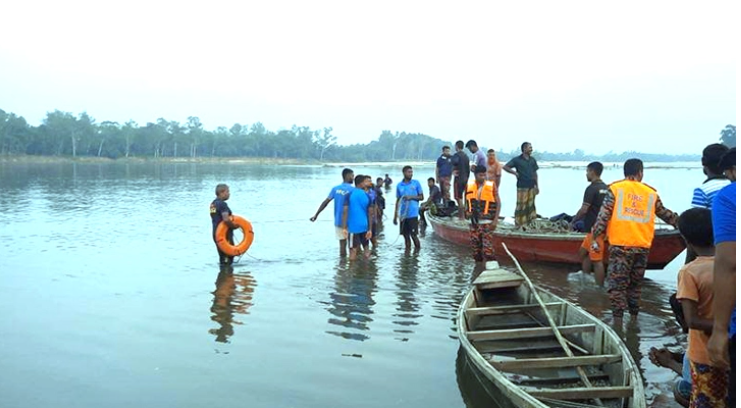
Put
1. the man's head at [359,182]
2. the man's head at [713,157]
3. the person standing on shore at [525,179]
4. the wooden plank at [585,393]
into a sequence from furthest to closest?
the person standing on shore at [525,179] < the man's head at [359,182] < the man's head at [713,157] < the wooden plank at [585,393]

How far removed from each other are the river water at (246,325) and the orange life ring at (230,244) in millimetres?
424

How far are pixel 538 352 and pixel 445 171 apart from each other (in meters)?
11.2

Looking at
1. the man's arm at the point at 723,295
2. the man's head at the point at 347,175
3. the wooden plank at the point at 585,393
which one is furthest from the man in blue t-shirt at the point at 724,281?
the man's head at the point at 347,175

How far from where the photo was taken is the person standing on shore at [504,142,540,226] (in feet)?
43.1

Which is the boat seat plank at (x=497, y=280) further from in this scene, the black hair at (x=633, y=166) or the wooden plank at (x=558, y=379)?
the wooden plank at (x=558, y=379)

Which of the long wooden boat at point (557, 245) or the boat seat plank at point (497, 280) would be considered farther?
the long wooden boat at point (557, 245)

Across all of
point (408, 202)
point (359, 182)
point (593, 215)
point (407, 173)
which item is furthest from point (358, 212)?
point (593, 215)

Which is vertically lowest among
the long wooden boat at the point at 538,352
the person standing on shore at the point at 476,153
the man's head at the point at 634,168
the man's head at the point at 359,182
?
the long wooden boat at the point at 538,352

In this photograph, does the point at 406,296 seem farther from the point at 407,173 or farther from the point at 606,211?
the point at 407,173

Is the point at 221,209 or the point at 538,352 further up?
the point at 221,209

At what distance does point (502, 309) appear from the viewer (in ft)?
23.2

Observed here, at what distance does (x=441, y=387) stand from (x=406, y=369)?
1.66 feet

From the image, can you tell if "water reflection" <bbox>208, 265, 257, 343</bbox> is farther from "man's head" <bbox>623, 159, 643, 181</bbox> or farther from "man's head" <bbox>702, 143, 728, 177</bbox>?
"man's head" <bbox>702, 143, 728, 177</bbox>

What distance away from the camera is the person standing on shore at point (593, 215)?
7555mm
